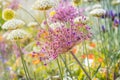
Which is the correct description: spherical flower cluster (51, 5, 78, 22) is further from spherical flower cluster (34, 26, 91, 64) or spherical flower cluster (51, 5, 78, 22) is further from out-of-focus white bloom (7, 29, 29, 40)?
out-of-focus white bloom (7, 29, 29, 40)

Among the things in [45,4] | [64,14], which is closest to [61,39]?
[64,14]

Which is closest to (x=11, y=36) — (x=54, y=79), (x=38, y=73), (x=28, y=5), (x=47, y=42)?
(x=47, y=42)

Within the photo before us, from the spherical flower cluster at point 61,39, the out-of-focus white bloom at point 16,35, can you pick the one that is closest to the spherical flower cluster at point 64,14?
the spherical flower cluster at point 61,39

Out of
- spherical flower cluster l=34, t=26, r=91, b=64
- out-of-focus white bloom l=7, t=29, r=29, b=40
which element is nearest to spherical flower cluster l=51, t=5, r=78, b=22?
spherical flower cluster l=34, t=26, r=91, b=64

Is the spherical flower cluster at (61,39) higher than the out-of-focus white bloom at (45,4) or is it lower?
lower

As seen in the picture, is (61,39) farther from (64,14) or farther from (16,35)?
(16,35)

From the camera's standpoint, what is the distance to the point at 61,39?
4.57ft

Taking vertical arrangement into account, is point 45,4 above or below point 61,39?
above

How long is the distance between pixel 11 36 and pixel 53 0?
248 mm

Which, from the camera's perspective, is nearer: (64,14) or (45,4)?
(64,14)

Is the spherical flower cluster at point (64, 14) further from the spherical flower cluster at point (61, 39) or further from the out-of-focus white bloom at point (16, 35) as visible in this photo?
the out-of-focus white bloom at point (16, 35)

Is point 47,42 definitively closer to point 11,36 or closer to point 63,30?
point 63,30

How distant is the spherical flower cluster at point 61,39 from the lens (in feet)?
4.55

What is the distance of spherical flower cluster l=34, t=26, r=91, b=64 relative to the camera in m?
1.39
